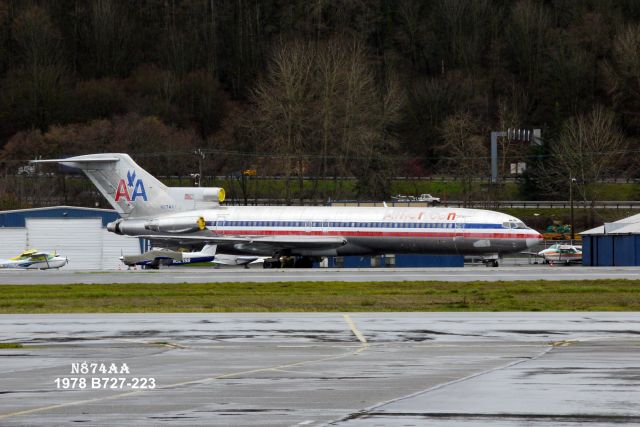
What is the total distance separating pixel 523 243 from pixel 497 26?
83835 mm

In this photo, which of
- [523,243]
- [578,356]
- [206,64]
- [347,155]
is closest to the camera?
[578,356]

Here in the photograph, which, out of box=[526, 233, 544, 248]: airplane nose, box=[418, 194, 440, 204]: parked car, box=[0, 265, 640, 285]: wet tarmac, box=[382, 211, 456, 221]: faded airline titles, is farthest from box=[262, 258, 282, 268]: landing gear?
box=[418, 194, 440, 204]: parked car

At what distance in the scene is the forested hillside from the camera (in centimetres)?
11612

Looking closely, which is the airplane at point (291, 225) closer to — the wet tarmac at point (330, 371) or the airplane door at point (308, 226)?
the airplane door at point (308, 226)

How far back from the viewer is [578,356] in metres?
21.8

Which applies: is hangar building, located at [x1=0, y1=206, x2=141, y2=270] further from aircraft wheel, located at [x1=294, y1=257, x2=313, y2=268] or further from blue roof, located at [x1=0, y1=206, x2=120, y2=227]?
aircraft wheel, located at [x1=294, y1=257, x2=313, y2=268]

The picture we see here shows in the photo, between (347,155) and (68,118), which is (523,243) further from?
(68,118)

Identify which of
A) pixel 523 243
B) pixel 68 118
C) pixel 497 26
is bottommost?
pixel 523 243

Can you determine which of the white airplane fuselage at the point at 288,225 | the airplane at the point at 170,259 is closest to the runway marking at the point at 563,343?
the white airplane fuselage at the point at 288,225

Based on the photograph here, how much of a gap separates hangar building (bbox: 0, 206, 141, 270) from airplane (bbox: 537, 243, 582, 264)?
27.1m

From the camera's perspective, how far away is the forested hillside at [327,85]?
116125mm

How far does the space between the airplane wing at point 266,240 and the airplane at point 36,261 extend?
12091 millimetres

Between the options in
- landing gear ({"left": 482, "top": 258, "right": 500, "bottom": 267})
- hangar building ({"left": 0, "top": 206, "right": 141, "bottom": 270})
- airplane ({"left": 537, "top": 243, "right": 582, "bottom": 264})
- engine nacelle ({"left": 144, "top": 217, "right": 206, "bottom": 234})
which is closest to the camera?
landing gear ({"left": 482, "top": 258, "right": 500, "bottom": 267})

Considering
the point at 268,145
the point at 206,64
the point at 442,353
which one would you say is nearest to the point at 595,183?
the point at 268,145
